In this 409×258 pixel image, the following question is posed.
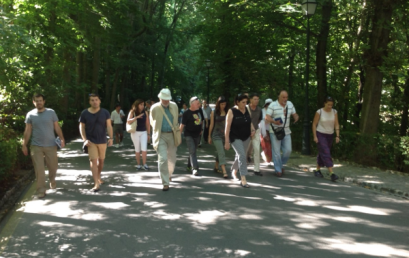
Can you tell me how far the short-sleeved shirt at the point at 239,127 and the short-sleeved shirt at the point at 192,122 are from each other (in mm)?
1669

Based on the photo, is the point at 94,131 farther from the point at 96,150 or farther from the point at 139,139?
the point at 139,139

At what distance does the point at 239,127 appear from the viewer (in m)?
9.62

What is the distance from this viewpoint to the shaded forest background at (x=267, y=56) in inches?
495

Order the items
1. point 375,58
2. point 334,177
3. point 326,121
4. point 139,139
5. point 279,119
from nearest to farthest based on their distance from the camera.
→ point 334,177 → point 326,121 → point 279,119 → point 139,139 → point 375,58

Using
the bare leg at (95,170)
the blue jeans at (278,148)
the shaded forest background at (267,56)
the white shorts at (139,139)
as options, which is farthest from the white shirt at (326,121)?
the bare leg at (95,170)

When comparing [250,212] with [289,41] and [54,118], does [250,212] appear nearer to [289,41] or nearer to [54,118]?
[54,118]

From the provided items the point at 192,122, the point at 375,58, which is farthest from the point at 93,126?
the point at 375,58

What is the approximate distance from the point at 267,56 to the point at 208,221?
21.5 m

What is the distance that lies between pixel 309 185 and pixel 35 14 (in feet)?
34.4

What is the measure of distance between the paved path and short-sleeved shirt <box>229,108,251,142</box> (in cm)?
102

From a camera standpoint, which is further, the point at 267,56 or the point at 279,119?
the point at 267,56

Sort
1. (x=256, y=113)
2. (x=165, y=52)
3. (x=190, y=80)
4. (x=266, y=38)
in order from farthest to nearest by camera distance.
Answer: (x=190, y=80)
(x=165, y=52)
(x=266, y=38)
(x=256, y=113)

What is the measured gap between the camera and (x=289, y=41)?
23906 mm

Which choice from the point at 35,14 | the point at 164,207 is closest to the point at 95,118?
the point at 164,207
